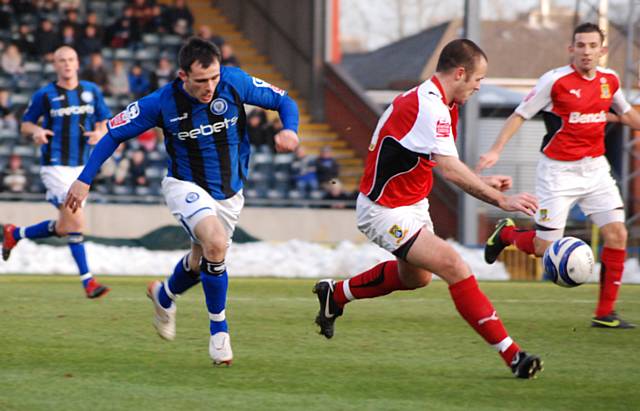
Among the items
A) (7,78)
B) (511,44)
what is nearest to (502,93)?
(7,78)

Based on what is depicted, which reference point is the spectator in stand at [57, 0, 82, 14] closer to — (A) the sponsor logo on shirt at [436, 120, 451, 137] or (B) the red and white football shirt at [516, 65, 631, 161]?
(B) the red and white football shirt at [516, 65, 631, 161]

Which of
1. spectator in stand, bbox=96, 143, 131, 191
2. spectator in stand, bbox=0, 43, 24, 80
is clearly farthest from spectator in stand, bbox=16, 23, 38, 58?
spectator in stand, bbox=96, 143, 131, 191

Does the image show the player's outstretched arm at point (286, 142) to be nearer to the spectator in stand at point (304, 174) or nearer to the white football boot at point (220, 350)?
the white football boot at point (220, 350)

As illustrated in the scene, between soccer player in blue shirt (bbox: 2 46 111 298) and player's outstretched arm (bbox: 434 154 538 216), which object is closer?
player's outstretched arm (bbox: 434 154 538 216)

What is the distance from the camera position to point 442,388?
5.80 m

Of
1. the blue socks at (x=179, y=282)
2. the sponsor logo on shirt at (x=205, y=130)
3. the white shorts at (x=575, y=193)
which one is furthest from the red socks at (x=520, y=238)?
the sponsor logo on shirt at (x=205, y=130)

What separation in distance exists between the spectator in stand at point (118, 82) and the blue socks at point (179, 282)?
1248 cm

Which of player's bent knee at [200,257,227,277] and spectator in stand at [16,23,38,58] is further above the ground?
spectator in stand at [16,23,38,58]

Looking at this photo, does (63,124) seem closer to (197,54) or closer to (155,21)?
(197,54)

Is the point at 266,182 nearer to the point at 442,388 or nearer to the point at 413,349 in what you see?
the point at 413,349

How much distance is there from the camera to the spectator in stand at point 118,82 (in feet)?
62.7

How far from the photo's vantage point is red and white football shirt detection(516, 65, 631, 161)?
8.22m

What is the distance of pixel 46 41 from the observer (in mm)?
19953

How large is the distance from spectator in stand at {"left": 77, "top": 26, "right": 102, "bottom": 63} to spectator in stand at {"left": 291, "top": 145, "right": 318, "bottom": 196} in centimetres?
411
